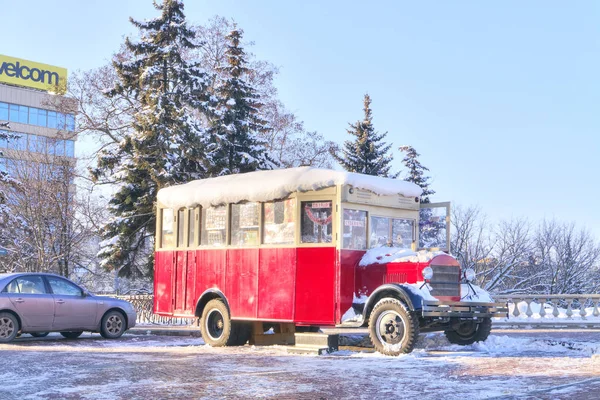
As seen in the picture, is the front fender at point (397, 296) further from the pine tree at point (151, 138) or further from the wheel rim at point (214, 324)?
the pine tree at point (151, 138)

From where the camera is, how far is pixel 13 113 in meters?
81.0

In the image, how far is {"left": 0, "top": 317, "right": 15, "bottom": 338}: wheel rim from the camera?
51.5 feet

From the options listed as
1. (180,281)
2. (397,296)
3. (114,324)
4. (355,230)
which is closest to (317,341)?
(397,296)

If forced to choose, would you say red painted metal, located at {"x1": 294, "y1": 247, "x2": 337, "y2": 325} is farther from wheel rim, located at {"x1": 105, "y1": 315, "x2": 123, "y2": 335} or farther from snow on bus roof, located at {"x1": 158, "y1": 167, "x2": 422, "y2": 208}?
wheel rim, located at {"x1": 105, "y1": 315, "x2": 123, "y2": 335}

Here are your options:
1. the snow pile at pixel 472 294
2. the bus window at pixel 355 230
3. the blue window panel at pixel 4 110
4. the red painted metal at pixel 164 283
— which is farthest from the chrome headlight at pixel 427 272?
the blue window panel at pixel 4 110

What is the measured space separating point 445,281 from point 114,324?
8147mm

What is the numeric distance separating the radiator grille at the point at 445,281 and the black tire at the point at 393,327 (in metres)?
0.72

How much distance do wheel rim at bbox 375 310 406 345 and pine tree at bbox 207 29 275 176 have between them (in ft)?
60.0

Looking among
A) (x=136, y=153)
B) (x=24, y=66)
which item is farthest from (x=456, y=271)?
(x=24, y=66)

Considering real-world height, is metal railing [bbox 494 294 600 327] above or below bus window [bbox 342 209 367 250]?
below

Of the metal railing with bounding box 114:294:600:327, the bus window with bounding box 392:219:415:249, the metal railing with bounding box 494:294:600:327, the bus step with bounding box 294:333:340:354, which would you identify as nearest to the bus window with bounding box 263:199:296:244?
the bus step with bounding box 294:333:340:354

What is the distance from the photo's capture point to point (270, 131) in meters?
37.2

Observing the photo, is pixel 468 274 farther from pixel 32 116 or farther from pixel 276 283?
pixel 32 116

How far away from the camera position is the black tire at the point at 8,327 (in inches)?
618
